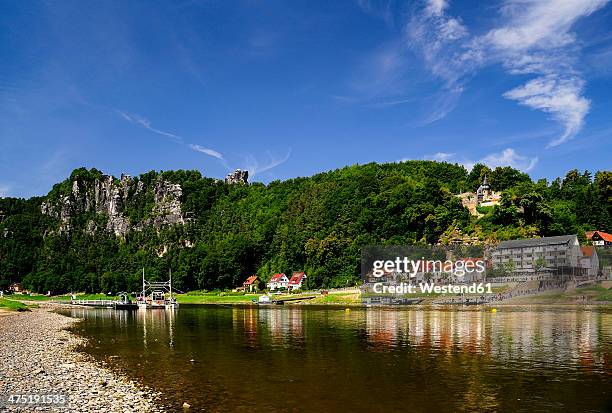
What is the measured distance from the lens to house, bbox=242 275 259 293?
18818 cm

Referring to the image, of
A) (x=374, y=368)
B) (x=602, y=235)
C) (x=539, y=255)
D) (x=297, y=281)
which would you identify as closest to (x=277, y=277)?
(x=297, y=281)

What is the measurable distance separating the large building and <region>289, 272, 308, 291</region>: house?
217ft

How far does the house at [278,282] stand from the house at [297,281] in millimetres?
2619

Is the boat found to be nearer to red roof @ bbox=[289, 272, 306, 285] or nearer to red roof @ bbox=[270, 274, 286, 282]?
red roof @ bbox=[289, 272, 306, 285]

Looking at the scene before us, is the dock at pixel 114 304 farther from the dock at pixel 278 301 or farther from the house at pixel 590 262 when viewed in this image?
the house at pixel 590 262

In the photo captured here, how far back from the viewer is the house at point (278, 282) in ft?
600

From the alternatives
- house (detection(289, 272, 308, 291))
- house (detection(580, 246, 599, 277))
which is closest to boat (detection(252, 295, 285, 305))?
house (detection(289, 272, 308, 291))

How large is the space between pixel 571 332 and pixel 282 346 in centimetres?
3113

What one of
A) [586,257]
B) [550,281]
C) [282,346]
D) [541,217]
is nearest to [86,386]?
[282,346]

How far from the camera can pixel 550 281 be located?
126 metres

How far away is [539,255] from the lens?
447 ft

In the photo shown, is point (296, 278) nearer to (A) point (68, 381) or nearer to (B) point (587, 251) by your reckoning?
(B) point (587, 251)

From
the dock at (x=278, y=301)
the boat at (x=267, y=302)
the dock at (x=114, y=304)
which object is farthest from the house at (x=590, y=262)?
the dock at (x=114, y=304)

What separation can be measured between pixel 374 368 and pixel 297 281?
145789mm
